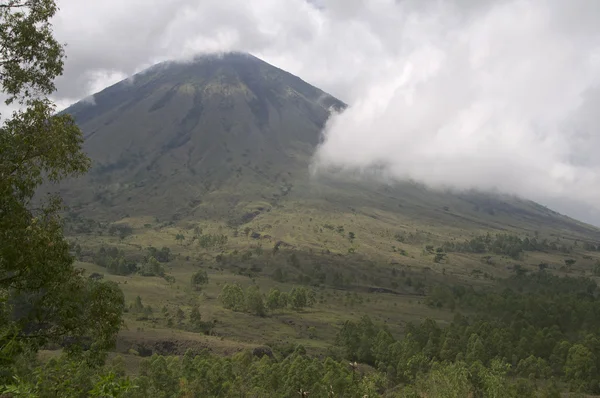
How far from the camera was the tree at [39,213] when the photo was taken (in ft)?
54.9

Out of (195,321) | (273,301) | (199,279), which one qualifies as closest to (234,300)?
(273,301)

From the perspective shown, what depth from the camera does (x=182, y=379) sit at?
55.7 metres

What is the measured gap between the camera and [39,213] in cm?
1873

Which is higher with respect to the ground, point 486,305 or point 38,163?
point 38,163

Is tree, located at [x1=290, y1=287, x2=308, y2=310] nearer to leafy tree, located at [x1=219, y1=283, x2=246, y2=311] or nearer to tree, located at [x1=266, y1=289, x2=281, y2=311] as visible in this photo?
tree, located at [x1=266, y1=289, x2=281, y2=311]

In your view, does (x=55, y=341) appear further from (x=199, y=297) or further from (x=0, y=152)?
(x=199, y=297)

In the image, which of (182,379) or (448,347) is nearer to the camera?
(182,379)

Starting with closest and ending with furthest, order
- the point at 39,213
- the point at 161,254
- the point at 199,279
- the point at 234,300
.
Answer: the point at 39,213
the point at 234,300
the point at 199,279
the point at 161,254

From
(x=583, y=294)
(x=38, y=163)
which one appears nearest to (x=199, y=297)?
(x=583, y=294)

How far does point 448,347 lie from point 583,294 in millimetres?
76927

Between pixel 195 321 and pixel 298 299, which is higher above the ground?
pixel 298 299

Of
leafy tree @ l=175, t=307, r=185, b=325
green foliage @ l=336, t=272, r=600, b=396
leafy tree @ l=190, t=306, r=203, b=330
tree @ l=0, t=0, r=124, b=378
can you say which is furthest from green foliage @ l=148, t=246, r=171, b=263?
tree @ l=0, t=0, r=124, b=378

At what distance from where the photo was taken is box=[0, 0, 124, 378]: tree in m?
16.7

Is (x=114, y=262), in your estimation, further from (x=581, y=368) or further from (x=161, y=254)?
(x=581, y=368)
